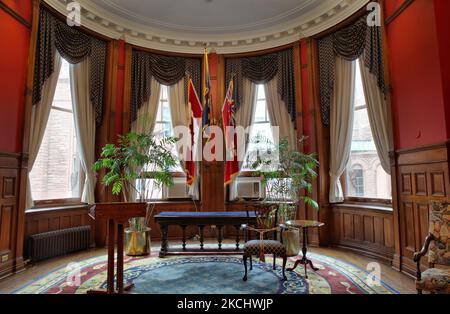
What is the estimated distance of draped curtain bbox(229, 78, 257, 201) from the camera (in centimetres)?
613

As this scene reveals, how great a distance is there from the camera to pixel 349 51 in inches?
201

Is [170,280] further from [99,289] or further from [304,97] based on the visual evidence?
[304,97]

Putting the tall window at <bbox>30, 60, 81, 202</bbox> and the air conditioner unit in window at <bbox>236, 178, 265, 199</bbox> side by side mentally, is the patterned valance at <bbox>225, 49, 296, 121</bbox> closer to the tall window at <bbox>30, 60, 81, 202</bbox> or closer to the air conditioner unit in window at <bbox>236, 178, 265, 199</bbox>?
the air conditioner unit in window at <bbox>236, 178, 265, 199</bbox>

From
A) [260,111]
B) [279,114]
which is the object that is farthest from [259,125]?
[279,114]

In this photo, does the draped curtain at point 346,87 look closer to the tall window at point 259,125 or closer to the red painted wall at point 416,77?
the red painted wall at point 416,77

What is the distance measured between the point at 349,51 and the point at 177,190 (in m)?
4.30

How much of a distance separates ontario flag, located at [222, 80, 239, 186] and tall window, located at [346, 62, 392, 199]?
2.21m

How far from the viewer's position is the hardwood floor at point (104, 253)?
3.35 metres

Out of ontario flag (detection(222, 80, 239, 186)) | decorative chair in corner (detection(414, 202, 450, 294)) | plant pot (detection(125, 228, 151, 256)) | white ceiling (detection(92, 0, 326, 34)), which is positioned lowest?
plant pot (detection(125, 228, 151, 256))

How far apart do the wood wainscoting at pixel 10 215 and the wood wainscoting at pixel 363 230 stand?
5097 mm

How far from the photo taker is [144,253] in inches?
184

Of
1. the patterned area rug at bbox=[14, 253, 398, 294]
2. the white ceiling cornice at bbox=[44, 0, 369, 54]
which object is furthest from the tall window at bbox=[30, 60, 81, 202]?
the patterned area rug at bbox=[14, 253, 398, 294]

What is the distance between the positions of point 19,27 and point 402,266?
635 centimetres

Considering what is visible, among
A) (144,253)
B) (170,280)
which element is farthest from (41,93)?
(170,280)
